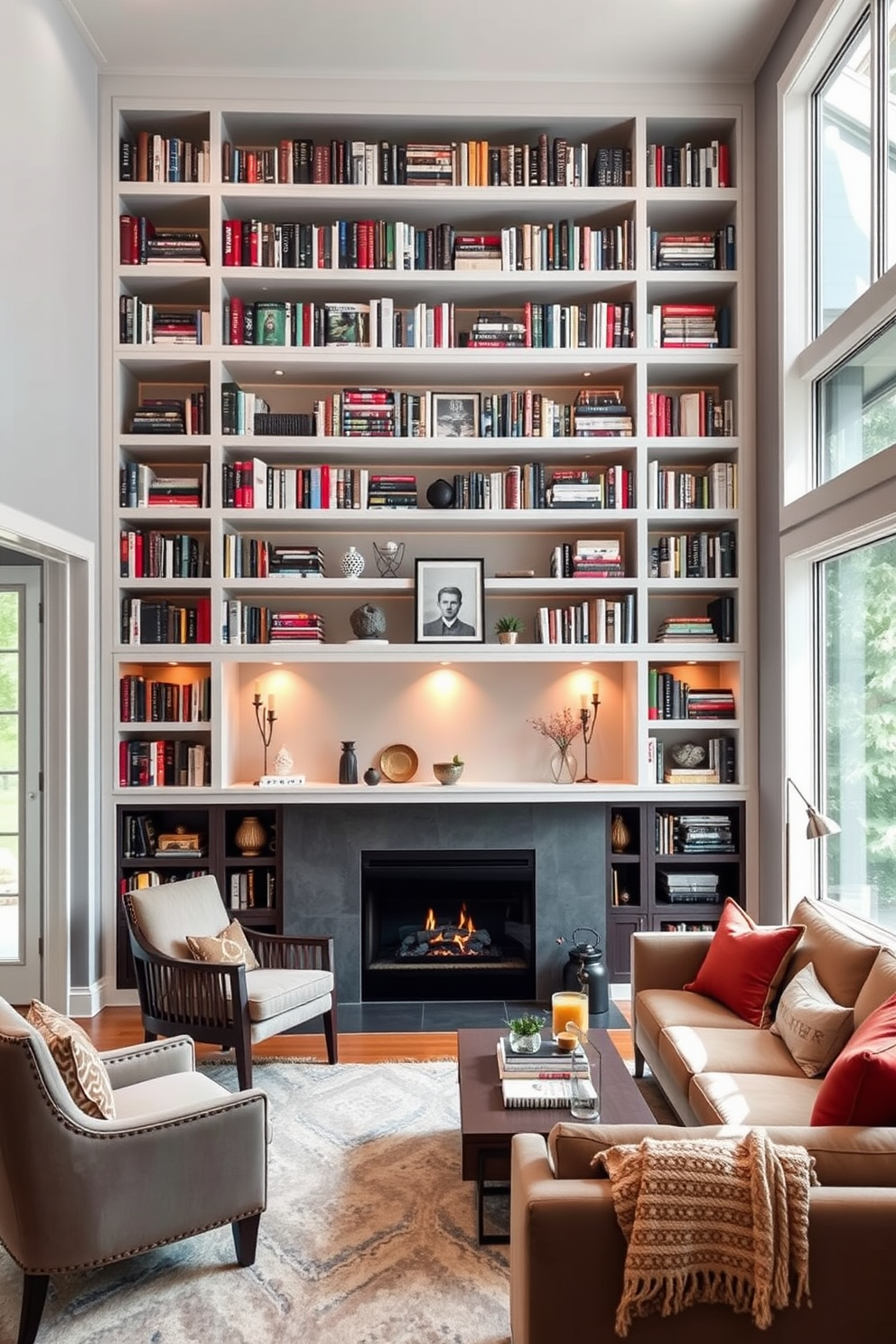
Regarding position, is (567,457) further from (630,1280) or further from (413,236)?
(630,1280)

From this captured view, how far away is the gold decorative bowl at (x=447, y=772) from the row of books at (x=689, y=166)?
3195 millimetres

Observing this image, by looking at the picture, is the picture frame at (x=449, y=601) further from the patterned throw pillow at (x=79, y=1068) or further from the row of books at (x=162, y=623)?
the patterned throw pillow at (x=79, y=1068)

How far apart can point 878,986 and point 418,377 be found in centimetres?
372

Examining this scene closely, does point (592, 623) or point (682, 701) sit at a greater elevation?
point (592, 623)

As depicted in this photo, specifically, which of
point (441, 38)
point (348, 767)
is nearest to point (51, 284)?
point (441, 38)

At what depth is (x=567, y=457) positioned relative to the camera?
5.35 metres

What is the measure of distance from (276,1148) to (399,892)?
199 cm

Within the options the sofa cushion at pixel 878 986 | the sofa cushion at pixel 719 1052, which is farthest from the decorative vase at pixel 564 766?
the sofa cushion at pixel 878 986

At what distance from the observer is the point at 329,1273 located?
2660 mm

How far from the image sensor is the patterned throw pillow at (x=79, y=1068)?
8.06ft

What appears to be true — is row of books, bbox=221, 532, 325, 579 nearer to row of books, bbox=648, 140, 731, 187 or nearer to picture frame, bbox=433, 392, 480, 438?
picture frame, bbox=433, 392, 480, 438

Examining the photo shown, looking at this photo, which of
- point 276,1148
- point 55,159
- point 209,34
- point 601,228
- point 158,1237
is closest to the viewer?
point 158,1237

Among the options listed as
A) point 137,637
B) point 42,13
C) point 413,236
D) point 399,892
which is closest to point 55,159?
point 42,13

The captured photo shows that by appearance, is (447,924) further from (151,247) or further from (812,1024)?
(151,247)
